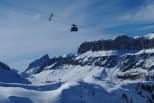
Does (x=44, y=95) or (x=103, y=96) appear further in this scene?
(x=103, y=96)

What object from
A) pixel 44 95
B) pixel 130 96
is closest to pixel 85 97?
pixel 44 95

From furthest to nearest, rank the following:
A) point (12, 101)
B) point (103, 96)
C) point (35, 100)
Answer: point (103, 96)
point (35, 100)
point (12, 101)

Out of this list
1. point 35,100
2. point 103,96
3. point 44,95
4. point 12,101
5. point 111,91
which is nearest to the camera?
point 12,101

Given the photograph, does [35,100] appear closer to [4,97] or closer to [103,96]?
[4,97]

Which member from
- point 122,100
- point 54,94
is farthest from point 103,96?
point 54,94

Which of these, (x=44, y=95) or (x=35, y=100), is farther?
(x=44, y=95)

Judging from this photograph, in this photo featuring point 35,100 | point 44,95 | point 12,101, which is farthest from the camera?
point 44,95

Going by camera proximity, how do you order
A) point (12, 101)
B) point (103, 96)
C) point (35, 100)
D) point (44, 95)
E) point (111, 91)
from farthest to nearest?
point (111, 91), point (103, 96), point (44, 95), point (35, 100), point (12, 101)

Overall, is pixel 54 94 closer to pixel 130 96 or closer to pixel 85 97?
pixel 85 97
